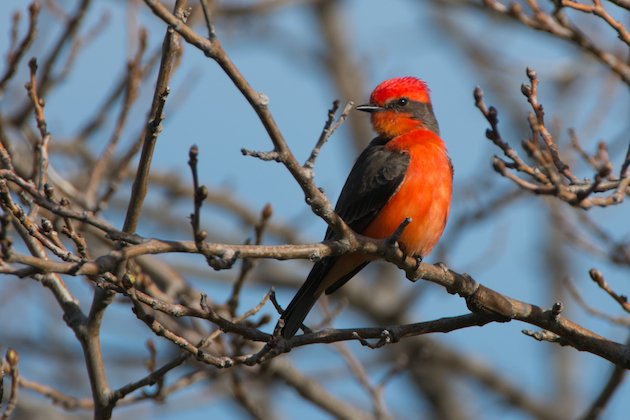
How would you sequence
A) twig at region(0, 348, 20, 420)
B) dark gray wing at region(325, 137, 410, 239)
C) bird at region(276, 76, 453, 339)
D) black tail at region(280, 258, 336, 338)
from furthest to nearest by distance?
dark gray wing at region(325, 137, 410, 239) → bird at region(276, 76, 453, 339) → black tail at region(280, 258, 336, 338) → twig at region(0, 348, 20, 420)

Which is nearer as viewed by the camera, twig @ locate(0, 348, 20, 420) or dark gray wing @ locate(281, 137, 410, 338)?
twig @ locate(0, 348, 20, 420)

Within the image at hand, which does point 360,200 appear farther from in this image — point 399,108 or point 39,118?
point 39,118

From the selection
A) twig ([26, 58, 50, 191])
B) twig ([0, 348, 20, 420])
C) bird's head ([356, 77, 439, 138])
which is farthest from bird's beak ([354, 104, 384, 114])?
twig ([0, 348, 20, 420])

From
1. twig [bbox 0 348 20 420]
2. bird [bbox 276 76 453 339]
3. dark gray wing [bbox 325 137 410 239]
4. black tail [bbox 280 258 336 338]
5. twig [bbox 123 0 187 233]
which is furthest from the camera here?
dark gray wing [bbox 325 137 410 239]

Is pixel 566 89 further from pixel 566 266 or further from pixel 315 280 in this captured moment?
pixel 315 280

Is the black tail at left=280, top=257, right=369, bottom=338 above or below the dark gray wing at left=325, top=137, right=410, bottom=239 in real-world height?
below

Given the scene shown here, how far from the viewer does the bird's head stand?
22.4ft

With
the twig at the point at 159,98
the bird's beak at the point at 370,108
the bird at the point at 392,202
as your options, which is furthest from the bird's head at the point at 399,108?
the twig at the point at 159,98

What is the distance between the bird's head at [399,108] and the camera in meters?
6.83

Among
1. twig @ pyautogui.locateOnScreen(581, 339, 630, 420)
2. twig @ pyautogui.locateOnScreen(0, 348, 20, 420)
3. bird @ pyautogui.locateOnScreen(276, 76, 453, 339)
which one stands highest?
bird @ pyautogui.locateOnScreen(276, 76, 453, 339)

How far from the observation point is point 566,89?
14.3m

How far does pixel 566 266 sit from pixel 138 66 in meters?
12.5

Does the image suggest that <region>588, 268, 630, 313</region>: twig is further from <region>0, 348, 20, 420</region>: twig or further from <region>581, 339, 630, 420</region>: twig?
<region>0, 348, 20, 420</region>: twig

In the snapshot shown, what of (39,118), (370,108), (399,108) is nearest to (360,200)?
(370,108)
